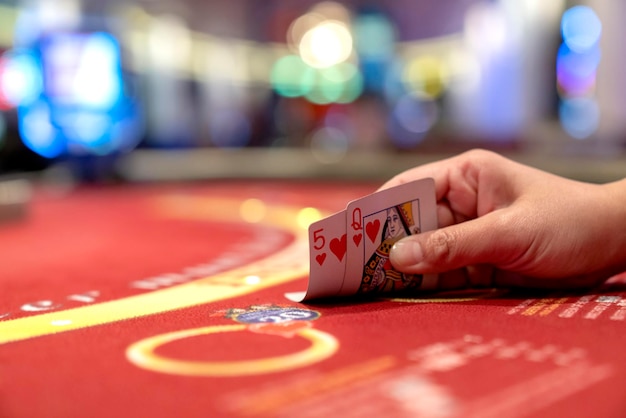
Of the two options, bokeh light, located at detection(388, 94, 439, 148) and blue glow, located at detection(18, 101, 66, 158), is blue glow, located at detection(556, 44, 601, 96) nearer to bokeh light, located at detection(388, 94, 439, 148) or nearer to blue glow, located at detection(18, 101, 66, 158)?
blue glow, located at detection(18, 101, 66, 158)

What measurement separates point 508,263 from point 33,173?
5.08 meters

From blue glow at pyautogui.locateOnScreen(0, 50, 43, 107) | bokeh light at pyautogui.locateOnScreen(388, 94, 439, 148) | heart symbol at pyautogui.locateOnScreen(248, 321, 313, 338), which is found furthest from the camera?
bokeh light at pyautogui.locateOnScreen(388, 94, 439, 148)

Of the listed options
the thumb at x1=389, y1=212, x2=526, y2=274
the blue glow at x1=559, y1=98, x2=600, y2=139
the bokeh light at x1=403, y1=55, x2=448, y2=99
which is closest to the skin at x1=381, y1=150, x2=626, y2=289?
the thumb at x1=389, y1=212, x2=526, y2=274

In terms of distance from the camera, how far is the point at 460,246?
1.12 metres

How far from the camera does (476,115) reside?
10086mm

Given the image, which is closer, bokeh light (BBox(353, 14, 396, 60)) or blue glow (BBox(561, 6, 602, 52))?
blue glow (BBox(561, 6, 602, 52))

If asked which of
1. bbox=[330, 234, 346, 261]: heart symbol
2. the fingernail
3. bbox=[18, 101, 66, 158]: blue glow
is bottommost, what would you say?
the fingernail

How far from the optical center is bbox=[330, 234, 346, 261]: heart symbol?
42.4 inches

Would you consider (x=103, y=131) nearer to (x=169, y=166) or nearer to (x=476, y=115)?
(x=169, y=166)

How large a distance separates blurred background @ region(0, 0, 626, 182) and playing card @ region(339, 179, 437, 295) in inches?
116

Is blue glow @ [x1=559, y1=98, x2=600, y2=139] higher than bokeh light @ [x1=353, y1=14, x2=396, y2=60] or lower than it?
lower

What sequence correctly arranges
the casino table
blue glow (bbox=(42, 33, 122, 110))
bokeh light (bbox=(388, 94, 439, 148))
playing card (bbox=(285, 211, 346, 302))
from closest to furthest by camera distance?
the casino table → playing card (bbox=(285, 211, 346, 302)) → blue glow (bbox=(42, 33, 122, 110)) → bokeh light (bbox=(388, 94, 439, 148))

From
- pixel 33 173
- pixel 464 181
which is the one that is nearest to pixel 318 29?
pixel 33 173

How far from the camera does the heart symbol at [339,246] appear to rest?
1.08 m
